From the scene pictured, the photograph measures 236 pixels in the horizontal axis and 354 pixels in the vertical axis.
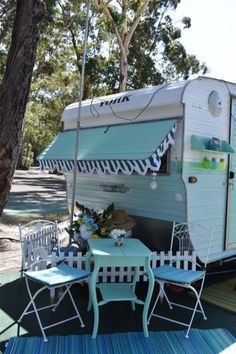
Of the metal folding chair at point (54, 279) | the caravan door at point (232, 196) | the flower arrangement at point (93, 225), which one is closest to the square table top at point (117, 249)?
the metal folding chair at point (54, 279)

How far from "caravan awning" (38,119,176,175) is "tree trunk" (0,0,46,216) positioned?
3.45ft

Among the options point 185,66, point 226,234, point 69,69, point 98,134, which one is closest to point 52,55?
point 69,69

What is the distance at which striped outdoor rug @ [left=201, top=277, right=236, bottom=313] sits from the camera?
4.63 metres

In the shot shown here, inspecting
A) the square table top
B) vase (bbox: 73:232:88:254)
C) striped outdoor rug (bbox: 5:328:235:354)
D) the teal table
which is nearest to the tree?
vase (bbox: 73:232:88:254)

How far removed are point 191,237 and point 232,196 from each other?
113 centimetres

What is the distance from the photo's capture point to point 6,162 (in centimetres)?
443

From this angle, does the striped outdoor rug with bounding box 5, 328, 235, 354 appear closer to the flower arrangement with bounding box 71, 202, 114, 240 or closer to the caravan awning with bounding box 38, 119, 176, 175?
the flower arrangement with bounding box 71, 202, 114, 240

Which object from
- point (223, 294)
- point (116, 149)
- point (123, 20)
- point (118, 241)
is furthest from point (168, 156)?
point (123, 20)

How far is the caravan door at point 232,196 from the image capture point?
527 cm

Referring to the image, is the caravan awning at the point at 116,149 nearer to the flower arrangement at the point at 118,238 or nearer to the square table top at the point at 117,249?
the flower arrangement at the point at 118,238

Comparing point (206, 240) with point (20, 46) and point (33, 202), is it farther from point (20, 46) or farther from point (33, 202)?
point (33, 202)

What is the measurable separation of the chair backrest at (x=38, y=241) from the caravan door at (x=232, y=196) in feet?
7.92

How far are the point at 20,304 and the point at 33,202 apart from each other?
378 inches

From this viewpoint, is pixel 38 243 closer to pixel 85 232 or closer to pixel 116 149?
pixel 85 232
